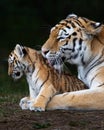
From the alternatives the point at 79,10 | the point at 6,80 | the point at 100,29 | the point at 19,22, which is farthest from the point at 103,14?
the point at 100,29

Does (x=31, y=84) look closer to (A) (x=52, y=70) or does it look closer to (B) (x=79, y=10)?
(A) (x=52, y=70)

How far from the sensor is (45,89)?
304 inches

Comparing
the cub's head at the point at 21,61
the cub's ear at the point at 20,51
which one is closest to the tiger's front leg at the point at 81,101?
the cub's head at the point at 21,61

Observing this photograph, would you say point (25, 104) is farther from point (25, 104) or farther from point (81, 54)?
point (81, 54)

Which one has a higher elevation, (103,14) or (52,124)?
(103,14)

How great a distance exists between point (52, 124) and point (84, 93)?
0.86m

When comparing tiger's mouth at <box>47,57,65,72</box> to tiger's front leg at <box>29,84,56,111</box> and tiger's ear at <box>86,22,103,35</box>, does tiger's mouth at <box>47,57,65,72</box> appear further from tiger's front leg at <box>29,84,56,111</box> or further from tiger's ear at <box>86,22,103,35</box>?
tiger's ear at <box>86,22,103,35</box>

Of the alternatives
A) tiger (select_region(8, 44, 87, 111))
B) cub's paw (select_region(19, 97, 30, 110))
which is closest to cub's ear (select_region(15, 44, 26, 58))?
tiger (select_region(8, 44, 87, 111))

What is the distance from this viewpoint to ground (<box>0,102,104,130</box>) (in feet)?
22.5

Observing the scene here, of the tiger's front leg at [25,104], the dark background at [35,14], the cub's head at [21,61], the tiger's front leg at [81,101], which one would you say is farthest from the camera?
the dark background at [35,14]

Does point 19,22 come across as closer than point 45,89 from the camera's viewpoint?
No

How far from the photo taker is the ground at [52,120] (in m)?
6.87

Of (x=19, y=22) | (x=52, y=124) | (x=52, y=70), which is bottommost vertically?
(x=52, y=124)

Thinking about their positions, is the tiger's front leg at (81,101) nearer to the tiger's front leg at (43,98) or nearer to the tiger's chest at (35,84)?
the tiger's front leg at (43,98)
